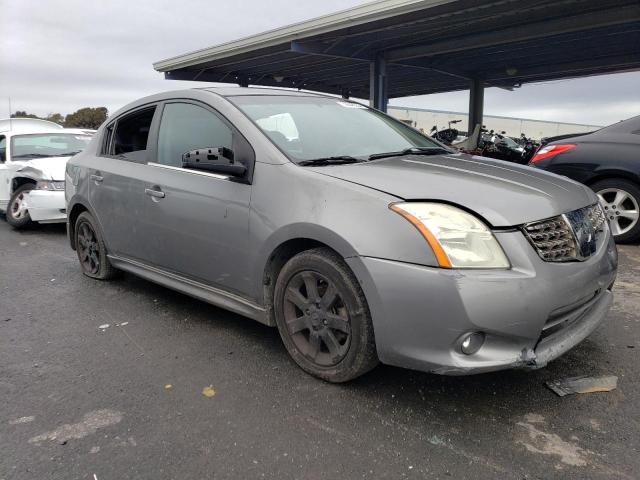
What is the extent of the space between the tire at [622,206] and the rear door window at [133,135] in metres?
4.90

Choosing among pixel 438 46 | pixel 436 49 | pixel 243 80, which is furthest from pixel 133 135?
pixel 243 80

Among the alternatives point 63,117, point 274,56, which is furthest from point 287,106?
point 63,117

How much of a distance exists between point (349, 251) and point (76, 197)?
332cm

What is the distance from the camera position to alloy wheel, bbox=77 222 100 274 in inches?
189

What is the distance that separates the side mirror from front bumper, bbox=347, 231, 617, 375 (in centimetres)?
96

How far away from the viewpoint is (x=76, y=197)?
4789mm

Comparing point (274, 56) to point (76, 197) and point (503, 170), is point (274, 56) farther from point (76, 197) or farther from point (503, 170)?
point (503, 170)

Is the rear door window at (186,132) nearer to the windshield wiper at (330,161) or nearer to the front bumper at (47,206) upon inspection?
the windshield wiper at (330,161)

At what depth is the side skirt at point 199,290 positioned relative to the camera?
3.15m

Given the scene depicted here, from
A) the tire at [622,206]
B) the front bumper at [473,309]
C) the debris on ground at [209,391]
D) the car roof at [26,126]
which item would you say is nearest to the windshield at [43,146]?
the car roof at [26,126]

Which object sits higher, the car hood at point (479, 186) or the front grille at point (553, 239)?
the car hood at point (479, 186)

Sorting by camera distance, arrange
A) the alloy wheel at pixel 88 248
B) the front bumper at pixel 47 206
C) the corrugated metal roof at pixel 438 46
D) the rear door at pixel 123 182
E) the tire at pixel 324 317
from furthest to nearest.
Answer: the corrugated metal roof at pixel 438 46 < the front bumper at pixel 47 206 < the alloy wheel at pixel 88 248 < the rear door at pixel 123 182 < the tire at pixel 324 317

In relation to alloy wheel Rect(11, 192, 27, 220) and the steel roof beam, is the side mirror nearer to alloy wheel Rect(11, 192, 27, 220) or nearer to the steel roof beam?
alloy wheel Rect(11, 192, 27, 220)

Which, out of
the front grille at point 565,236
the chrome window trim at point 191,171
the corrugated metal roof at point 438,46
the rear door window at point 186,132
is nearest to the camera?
the front grille at point 565,236
